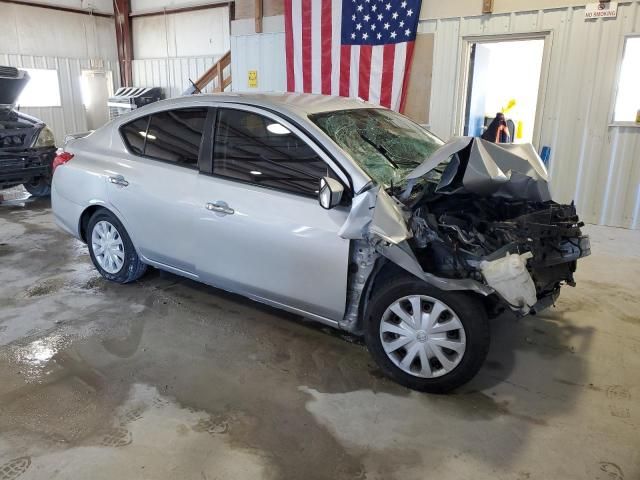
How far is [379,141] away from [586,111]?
3897 millimetres

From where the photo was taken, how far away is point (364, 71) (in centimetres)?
704

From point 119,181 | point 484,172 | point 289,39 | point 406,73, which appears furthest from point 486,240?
point 289,39

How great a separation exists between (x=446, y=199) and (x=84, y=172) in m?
2.75

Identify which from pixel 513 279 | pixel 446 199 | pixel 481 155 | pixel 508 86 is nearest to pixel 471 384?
pixel 513 279

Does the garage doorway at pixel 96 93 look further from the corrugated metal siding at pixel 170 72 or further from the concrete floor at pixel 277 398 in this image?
the concrete floor at pixel 277 398

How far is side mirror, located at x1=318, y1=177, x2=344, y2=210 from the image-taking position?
2.48 m

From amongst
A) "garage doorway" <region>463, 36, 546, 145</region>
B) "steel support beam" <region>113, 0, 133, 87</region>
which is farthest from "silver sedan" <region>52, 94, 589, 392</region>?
"steel support beam" <region>113, 0, 133, 87</region>

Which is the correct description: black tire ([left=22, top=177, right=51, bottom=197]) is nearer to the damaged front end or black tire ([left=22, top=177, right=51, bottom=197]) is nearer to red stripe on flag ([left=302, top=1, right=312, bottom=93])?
red stripe on flag ([left=302, top=1, right=312, bottom=93])

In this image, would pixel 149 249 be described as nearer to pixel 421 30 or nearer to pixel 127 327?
pixel 127 327

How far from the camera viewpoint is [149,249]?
3613 millimetres

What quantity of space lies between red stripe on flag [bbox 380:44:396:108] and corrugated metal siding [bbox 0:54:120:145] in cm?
1009

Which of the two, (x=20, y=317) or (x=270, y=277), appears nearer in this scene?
(x=270, y=277)

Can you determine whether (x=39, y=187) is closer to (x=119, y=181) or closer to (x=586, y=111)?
(x=119, y=181)

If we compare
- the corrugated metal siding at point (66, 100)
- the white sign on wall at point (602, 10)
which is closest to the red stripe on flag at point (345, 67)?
the white sign on wall at point (602, 10)
